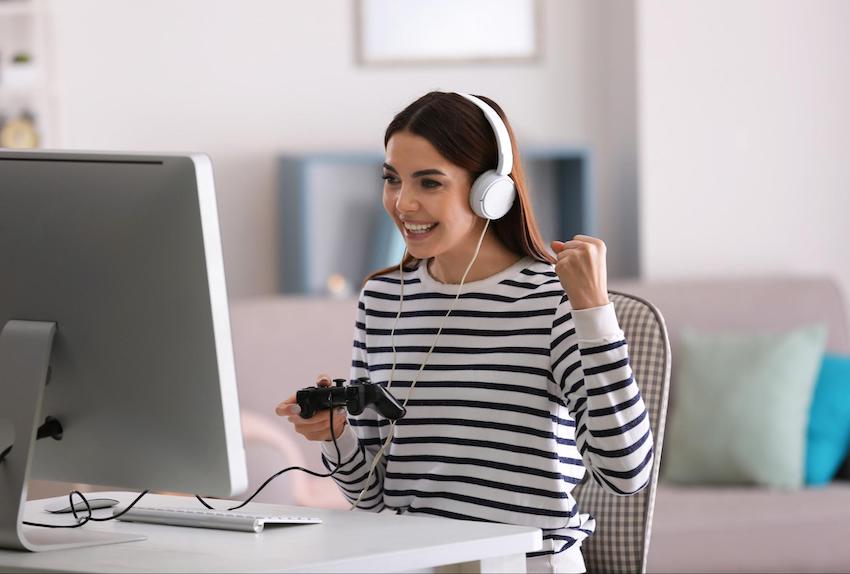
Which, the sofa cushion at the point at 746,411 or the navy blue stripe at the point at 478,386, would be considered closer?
the navy blue stripe at the point at 478,386

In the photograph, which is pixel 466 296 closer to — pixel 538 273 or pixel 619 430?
pixel 538 273

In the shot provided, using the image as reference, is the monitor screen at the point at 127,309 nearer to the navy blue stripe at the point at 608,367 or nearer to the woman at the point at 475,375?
the woman at the point at 475,375

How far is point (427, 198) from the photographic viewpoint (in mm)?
1708

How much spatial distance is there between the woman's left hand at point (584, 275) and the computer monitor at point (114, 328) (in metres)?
0.44

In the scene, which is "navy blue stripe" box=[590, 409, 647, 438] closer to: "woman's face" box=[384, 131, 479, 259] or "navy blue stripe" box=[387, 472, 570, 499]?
"navy blue stripe" box=[387, 472, 570, 499]

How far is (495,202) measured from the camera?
Result: 172cm

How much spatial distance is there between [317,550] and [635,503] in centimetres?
91

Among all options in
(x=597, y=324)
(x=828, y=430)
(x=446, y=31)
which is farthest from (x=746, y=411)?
(x=597, y=324)

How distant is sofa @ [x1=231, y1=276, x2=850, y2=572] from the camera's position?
3.00 metres

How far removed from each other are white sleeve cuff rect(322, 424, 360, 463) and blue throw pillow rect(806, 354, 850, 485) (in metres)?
1.90

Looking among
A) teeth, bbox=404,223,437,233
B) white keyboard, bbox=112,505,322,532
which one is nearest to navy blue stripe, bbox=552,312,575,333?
teeth, bbox=404,223,437,233

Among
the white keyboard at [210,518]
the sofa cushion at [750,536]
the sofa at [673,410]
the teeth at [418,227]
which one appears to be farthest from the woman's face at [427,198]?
the sofa cushion at [750,536]

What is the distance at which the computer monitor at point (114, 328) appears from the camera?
1.26 m

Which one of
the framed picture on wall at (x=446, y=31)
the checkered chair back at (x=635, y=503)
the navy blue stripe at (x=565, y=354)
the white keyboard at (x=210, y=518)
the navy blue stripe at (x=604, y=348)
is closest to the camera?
the white keyboard at (x=210, y=518)
